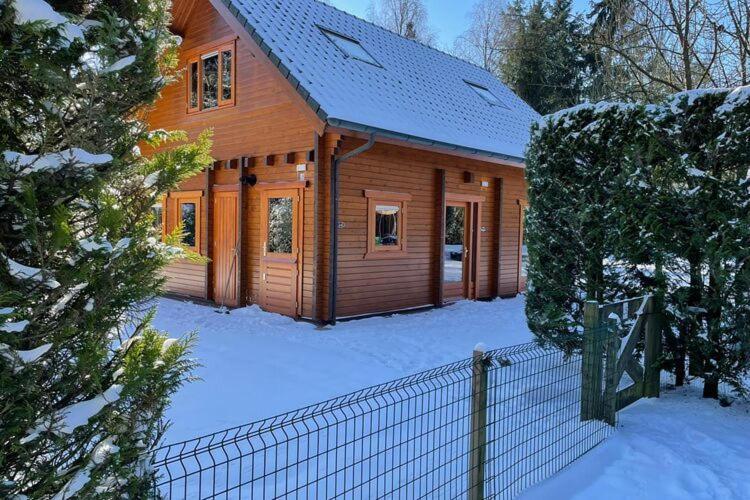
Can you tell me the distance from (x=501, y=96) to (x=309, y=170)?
8.87m

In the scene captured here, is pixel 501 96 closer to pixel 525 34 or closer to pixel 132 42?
pixel 525 34

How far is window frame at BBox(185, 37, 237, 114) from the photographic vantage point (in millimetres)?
9578

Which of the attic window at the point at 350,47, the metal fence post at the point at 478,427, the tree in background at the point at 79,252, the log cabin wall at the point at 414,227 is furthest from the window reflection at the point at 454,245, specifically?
the tree in background at the point at 79,252

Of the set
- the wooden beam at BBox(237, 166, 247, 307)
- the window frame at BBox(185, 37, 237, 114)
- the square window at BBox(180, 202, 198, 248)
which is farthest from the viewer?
the square window at BBox(180, 202, 198, 248)

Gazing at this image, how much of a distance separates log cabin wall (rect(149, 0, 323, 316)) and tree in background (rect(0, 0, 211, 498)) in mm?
6203

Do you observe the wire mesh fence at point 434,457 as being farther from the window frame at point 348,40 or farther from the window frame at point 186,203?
the window frame at point 348,40

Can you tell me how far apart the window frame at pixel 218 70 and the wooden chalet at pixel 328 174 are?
32mm

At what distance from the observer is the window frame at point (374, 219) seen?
345 inches

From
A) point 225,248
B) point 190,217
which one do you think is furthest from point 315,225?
point 190,217

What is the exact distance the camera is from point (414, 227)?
970 centimetres

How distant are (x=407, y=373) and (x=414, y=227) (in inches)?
173

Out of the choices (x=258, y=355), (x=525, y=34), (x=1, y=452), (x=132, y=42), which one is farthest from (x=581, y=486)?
(x=525, y=34)

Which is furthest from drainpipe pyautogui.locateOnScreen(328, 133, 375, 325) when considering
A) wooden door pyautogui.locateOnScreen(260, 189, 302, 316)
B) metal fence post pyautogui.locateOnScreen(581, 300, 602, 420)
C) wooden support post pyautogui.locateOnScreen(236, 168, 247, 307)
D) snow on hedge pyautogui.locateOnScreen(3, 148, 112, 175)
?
snow on hedge pyautogui.locateOnScreen(3, 148, 112, 175)

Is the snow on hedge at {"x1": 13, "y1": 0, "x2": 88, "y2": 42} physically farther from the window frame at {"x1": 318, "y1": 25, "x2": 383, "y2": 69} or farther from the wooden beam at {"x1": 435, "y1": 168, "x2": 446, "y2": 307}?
the window frame at {"x1": 318, "y1": 25, "x2": 383, "y2": 69}
